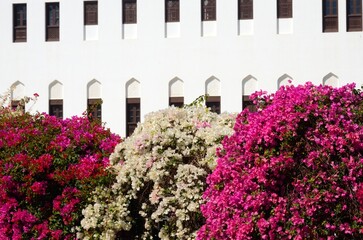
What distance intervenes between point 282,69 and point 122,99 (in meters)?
5.62

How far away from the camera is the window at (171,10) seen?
94.4 feet

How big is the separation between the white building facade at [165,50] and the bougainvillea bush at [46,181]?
57.8 ft

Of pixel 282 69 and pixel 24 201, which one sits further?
pixel 282 69

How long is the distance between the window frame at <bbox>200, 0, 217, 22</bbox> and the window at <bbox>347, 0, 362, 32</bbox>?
14.9 ft

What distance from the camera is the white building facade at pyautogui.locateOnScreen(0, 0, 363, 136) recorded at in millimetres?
27922

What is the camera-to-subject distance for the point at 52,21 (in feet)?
97.0

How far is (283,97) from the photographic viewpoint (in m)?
8.66

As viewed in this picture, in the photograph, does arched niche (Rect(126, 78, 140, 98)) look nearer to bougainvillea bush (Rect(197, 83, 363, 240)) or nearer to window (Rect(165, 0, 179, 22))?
window (Rect(165, 0, 179, 22))

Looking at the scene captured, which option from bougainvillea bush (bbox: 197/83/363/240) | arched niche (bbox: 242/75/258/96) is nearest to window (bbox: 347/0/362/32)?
arched niche (bbox: 242/75/258/96)

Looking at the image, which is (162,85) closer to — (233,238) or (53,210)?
(53,210)

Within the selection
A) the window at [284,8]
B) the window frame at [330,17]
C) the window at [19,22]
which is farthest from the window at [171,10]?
the window at [19,22]

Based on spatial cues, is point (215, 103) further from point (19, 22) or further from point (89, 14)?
point (19, 22)

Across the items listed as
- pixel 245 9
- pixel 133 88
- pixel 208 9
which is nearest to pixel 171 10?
pixel 208 9

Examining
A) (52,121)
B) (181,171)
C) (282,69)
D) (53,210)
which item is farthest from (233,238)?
(282,69)
